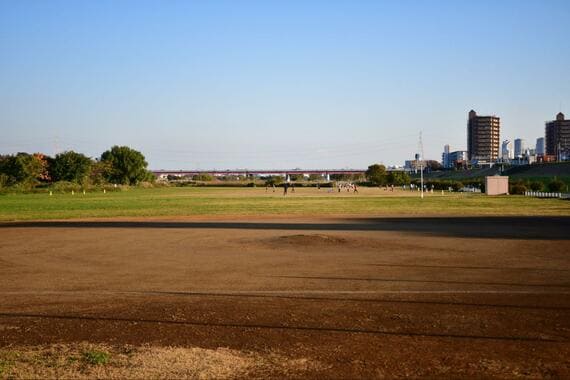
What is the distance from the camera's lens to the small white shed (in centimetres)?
7112

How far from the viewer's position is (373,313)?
10.4 metres

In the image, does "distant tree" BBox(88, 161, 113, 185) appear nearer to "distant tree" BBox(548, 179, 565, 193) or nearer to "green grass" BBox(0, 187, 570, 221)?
"green grass" BBox(0, 187, 570, 221)

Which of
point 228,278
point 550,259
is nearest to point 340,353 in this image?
point 228,278

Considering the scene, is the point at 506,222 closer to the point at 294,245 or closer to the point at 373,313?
the point at 294,245

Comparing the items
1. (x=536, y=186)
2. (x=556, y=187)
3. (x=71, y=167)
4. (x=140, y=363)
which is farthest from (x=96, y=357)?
(x=71, y=167)

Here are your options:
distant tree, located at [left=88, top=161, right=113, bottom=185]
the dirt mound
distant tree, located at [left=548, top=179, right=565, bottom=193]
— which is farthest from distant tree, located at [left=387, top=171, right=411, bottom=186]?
the dirt mound

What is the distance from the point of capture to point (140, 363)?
7.54 meters

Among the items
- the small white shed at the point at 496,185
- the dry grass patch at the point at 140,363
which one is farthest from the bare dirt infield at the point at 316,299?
the small white shed at the point at 496,185

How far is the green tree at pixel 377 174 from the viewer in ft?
458

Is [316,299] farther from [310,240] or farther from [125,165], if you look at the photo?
[125,165]

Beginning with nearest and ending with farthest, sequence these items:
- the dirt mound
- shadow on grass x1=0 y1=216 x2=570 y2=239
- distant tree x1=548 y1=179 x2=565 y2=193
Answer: the dirt mound, shadow on grass x1=0 y1=216 x2=570 y2=239, distant tree x1=548 y1=179 x2=565 y2=193

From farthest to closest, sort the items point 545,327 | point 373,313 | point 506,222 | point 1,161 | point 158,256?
point 1,161, point 506,222, point 158,256, point 373,313, point 545,327

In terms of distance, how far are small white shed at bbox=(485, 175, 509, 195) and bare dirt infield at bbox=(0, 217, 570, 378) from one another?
50.1 metres

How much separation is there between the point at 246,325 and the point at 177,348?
1626 millimetres
